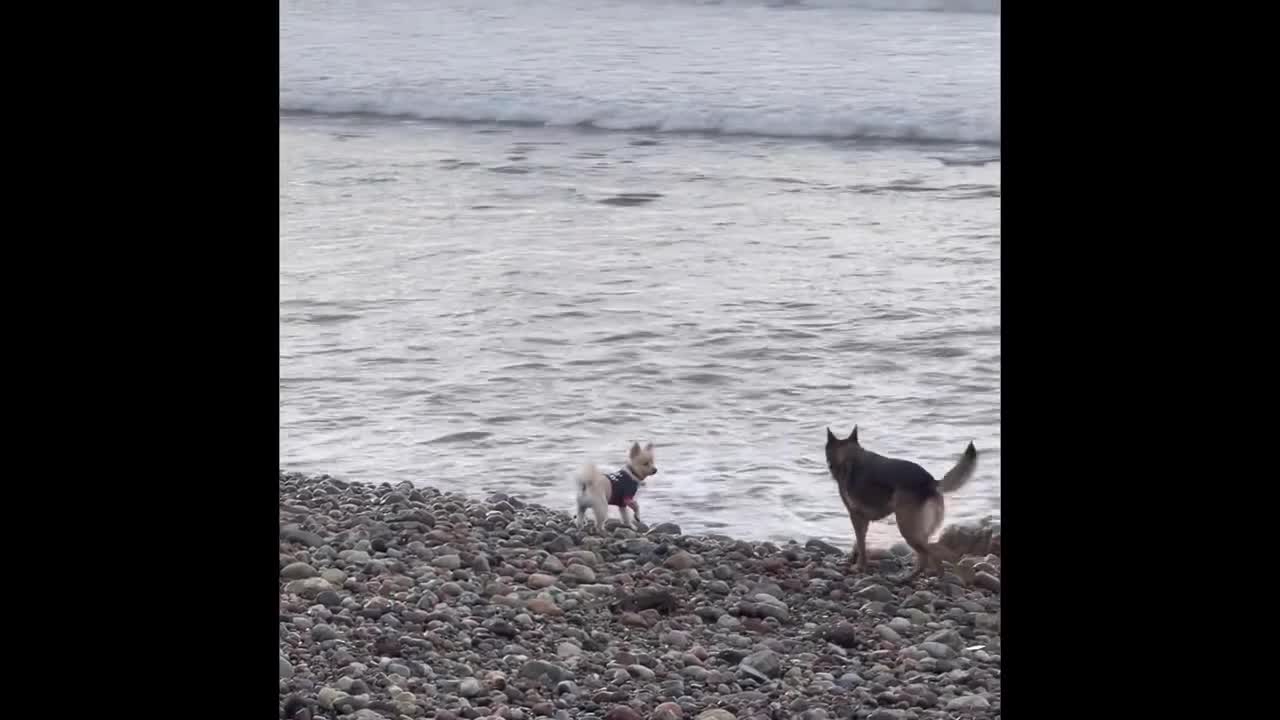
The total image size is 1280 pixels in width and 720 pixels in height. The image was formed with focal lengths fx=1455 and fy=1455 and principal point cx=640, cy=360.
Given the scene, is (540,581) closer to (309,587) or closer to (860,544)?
(309,587)

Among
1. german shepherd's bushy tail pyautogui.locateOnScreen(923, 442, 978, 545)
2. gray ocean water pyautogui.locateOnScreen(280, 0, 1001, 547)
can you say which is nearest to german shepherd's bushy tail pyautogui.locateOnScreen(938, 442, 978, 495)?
german shepherd's bushy tail pyautogui.locateOnScreen(923, 442, 978, 545)

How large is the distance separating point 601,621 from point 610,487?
0.38 metres

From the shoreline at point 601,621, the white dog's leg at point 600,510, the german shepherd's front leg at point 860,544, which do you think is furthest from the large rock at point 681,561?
the german shepherd's front leg at point 860,544

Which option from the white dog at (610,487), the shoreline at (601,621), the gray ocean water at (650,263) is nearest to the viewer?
the shoreline at (601,621)

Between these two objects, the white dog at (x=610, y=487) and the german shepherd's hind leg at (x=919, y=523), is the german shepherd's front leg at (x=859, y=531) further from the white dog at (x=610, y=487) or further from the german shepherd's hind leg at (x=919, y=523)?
the white dog at (x=610, y=487)

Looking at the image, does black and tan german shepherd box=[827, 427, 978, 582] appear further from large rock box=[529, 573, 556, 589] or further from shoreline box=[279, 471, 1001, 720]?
large rock box=[529, 573, 556, 589]

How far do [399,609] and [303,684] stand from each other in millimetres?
325

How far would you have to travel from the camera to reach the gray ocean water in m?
3.37

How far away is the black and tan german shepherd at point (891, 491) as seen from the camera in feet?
8.08

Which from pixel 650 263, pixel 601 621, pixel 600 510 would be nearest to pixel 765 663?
pixel 601 621

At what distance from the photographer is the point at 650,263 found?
5172mm

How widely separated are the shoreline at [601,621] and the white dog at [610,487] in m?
0.05
